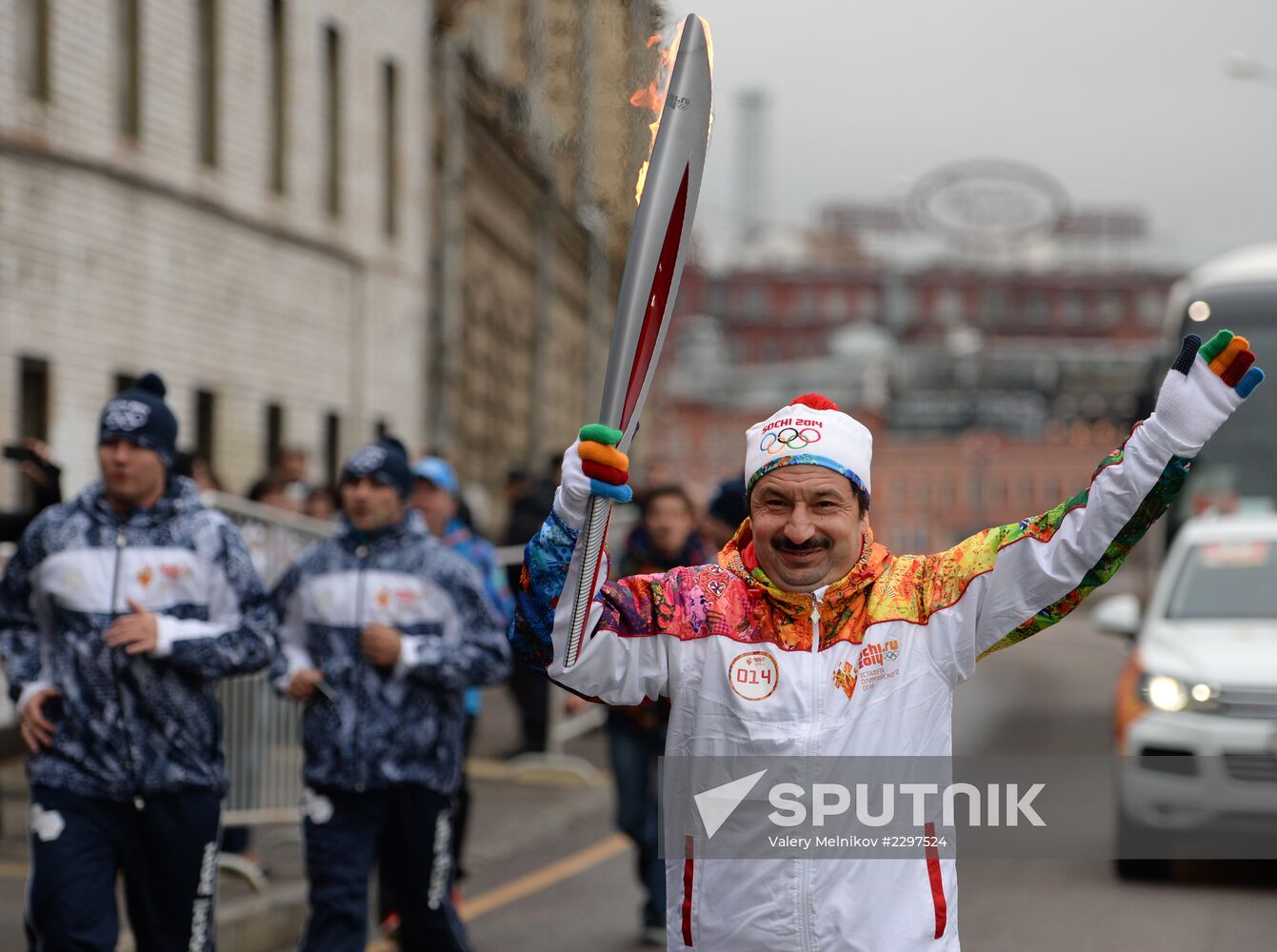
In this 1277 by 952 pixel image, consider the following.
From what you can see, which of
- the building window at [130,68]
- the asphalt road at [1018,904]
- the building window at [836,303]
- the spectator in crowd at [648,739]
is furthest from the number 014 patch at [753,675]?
the building window at [836,303]

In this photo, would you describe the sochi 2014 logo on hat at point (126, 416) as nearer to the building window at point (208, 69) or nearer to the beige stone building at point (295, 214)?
the beige stone building at point (295, 214)

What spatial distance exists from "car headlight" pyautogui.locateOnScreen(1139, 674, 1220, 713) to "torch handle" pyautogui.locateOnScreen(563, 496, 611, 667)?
229 inches

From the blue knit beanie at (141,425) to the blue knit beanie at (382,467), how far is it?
725 millimetres

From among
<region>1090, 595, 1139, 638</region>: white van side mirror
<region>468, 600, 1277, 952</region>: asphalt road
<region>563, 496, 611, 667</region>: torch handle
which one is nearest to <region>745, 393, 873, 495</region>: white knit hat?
<region>563, 496, 611, 667</region>: torch handle

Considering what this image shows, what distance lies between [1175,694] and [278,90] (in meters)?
11.7

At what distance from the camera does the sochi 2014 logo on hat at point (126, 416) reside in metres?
5.42

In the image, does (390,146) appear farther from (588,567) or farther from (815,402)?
(588,567)

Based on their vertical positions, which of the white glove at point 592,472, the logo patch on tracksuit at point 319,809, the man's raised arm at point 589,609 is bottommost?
the logo patch on tracksuit at point 319,809

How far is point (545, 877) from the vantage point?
9.11 m

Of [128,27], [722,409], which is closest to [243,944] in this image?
[128,27]

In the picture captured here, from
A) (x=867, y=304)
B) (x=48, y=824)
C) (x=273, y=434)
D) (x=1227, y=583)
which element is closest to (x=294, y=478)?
(x=273, y=434)

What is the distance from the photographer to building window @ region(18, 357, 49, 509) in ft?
44.1

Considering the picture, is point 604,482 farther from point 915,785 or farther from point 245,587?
point 245,587

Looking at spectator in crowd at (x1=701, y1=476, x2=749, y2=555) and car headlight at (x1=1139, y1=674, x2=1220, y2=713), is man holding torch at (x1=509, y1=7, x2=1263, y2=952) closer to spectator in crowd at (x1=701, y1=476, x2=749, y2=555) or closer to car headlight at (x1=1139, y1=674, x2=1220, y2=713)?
spectator in crowd at (x1=701, y1=476, x2=749, y2=555)
